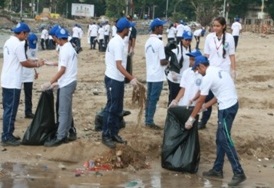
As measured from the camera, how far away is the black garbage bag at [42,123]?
927 cm

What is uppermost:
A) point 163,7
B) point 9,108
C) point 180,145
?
point 163,7

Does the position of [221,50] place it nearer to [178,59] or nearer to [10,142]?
[178,59]

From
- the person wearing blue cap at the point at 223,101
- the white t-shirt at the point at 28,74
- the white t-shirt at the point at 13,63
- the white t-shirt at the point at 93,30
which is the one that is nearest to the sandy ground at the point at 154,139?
the person wearing blue cap at the point at 223,101

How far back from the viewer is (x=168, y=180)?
802 centimetres

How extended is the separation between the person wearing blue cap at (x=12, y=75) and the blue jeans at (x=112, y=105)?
131cm

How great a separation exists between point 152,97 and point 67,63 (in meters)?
1.83

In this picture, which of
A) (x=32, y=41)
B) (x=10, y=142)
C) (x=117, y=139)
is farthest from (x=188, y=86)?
(x=32, y=41)

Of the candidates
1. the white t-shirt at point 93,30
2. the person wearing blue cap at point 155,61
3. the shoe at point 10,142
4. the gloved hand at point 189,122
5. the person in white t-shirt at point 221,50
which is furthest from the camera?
the white t-shirt at point 93,30

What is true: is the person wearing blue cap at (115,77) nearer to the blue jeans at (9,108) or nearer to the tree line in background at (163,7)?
the blue jeans at (9,108)

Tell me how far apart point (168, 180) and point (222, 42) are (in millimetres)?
2655

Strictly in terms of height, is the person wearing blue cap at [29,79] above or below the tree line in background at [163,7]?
below

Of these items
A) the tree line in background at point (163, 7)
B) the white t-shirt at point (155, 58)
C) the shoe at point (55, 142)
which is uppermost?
the tree line in background at point (163, 7)

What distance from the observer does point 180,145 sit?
8.46 m

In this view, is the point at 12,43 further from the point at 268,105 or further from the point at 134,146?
the point at 268,105
